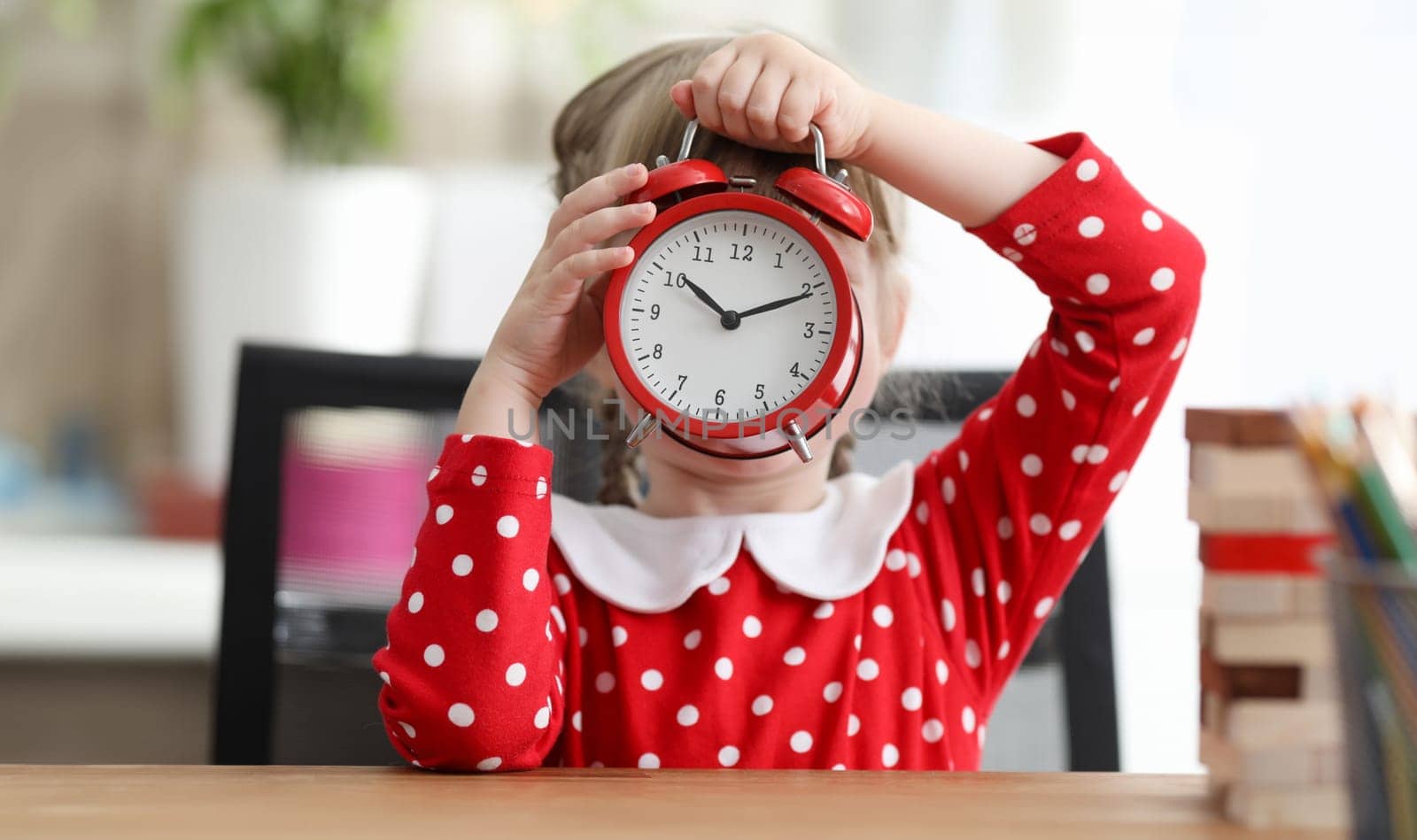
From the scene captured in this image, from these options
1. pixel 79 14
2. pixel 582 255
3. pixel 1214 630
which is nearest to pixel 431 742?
pixel 582 255

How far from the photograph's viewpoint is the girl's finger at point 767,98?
63 centimetres

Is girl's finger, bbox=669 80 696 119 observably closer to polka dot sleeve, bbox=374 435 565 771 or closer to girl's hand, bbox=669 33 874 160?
girl's hand, bbox=669 33 874 160

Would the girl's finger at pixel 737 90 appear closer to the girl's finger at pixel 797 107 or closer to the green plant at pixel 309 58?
the girl's finger at pixel 797 107

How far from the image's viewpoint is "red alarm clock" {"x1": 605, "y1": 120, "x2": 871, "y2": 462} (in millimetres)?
604

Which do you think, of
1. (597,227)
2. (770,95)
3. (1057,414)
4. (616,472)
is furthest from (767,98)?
(616,472)

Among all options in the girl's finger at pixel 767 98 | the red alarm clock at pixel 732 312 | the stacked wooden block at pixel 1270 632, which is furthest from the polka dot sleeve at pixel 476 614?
the stacked wooden block at pixel 1270 632

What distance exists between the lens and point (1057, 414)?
801 millimetres

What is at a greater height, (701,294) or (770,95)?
(770,95)

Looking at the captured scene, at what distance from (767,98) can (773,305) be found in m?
0.11

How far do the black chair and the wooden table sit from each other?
327 mm

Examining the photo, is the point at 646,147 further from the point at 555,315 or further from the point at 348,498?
the point at 348,498

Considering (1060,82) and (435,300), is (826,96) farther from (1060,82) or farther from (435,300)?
(1060,82)

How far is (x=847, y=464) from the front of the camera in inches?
39.2

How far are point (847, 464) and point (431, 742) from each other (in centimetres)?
45
